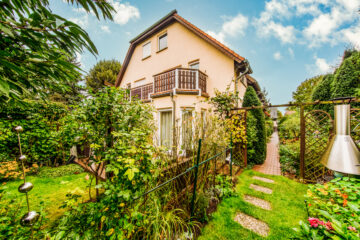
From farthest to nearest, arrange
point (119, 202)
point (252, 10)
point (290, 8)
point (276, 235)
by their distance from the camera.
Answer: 1. point (252, 10)
2. point (290, 8)
3. point (276, 235)
4. point (119, 202)

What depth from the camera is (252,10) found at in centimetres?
727

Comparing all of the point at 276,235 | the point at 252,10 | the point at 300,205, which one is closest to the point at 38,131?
the point at 276,235

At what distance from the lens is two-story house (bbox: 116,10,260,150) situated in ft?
20.4

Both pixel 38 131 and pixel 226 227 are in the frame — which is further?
pixel 38 131

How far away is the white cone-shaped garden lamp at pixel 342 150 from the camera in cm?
130

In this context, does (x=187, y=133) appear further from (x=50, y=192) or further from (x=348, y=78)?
(x=348, y=78)

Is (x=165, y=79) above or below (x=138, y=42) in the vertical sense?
below

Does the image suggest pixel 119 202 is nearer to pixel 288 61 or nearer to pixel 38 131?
pixel 38 131

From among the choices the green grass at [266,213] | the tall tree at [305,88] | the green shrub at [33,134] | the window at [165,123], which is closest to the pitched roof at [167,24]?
the window at [165,123]

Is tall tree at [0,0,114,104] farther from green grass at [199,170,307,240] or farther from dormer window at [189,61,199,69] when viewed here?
dormer window at [189,61,199,69]

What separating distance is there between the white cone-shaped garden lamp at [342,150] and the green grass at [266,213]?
5.76ft

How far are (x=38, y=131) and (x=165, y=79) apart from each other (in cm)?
595

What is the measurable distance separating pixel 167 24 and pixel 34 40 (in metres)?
9.70

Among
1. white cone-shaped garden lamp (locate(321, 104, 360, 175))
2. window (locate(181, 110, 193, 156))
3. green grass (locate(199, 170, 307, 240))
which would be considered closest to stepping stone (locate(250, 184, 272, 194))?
green grass (locate(199, 170, 307, 240))
